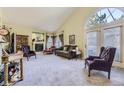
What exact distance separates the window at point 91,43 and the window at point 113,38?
662 millimetres

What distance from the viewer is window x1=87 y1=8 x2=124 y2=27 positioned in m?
4.87

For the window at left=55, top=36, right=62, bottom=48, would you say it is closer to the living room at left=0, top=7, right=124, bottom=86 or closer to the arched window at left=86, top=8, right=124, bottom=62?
the living room at left=0, top=7, right=124, bottom=86

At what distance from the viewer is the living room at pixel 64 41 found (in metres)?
3.36

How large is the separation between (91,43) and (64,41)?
2.77 metres

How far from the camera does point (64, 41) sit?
870 centimetres

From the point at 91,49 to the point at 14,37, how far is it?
4.35 meters

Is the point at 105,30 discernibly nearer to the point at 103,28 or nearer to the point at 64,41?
the point at 103,28

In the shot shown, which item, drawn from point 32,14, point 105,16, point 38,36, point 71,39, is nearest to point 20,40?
point 38,36

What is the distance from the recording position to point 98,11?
5.78m

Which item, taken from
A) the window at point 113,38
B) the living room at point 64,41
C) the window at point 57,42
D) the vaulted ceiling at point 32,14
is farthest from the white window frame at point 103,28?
the window at point 57,42

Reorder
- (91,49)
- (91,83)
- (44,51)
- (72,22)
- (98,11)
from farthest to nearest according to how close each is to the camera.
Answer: (44,51) < (72,22) < (91,49) < (98,11) < (91,83)

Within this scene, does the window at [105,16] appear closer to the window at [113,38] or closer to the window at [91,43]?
the window at [113,38]
